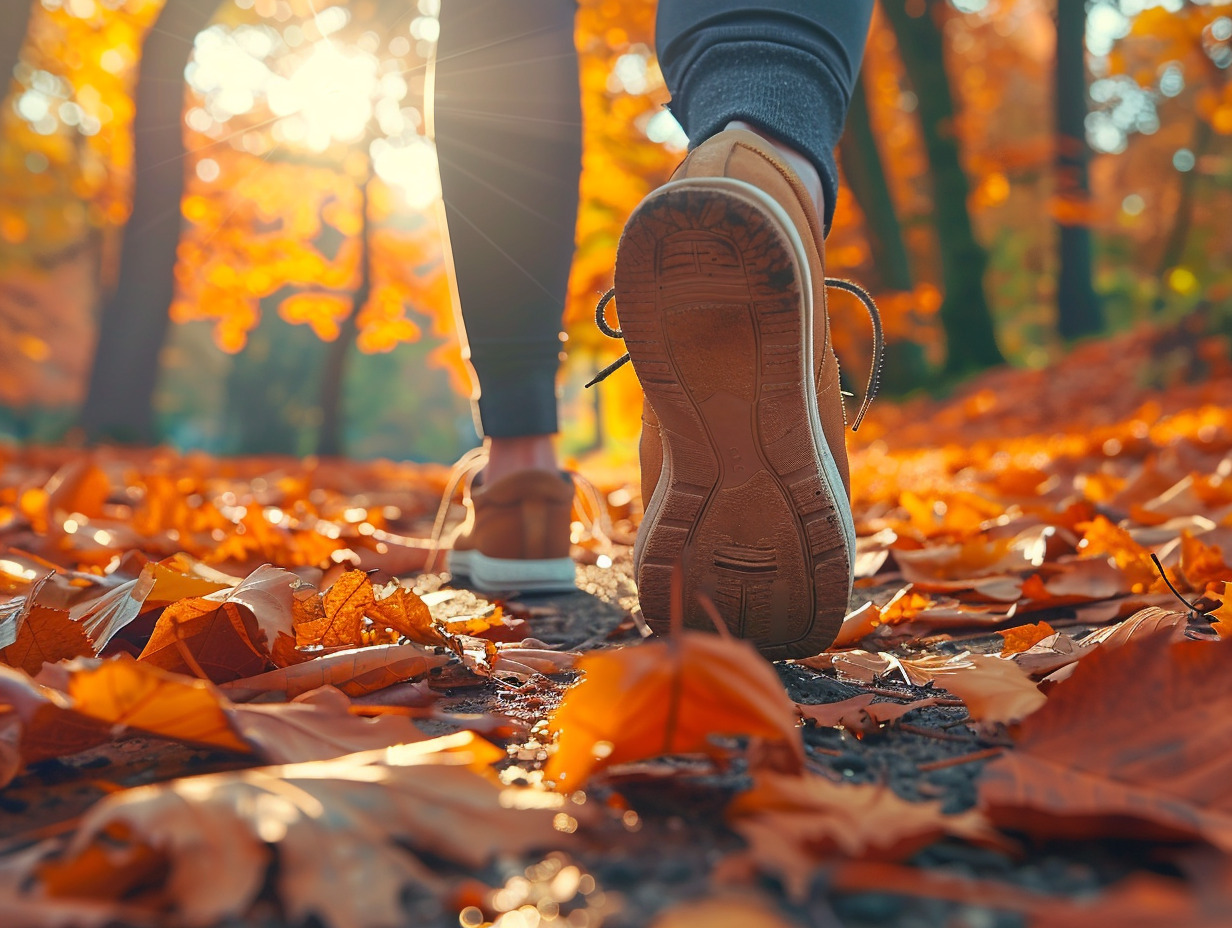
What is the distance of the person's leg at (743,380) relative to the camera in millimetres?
1050

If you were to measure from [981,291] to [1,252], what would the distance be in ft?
62.5

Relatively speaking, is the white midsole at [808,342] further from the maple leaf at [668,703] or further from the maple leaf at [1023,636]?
the maple leaf at [668,703]

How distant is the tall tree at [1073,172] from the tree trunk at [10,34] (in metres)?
10.1

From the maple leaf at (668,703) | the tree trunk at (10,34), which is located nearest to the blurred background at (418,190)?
the tree trunk at (10,34)

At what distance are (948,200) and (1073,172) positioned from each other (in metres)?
1.72

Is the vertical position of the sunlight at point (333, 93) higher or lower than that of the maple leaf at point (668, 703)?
higher

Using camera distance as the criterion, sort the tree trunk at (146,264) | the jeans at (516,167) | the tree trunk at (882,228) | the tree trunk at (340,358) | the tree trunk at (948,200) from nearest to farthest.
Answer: the jeans at (516,167), the tree trunk at (146,264), the tree trunk at (948,200), the tree trunk at (882,228), the tree trunk at (340,358)

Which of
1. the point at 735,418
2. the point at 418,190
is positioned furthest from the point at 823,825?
the point at 418,190

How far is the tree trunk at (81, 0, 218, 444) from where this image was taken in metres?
9.61

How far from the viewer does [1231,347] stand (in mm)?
6141

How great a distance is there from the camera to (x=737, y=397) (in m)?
1.10

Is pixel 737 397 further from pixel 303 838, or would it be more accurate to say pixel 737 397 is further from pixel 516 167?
pixel 516 167

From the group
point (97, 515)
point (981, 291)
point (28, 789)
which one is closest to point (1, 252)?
point (981, 291)

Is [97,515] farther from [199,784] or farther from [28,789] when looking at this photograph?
[199,784]
